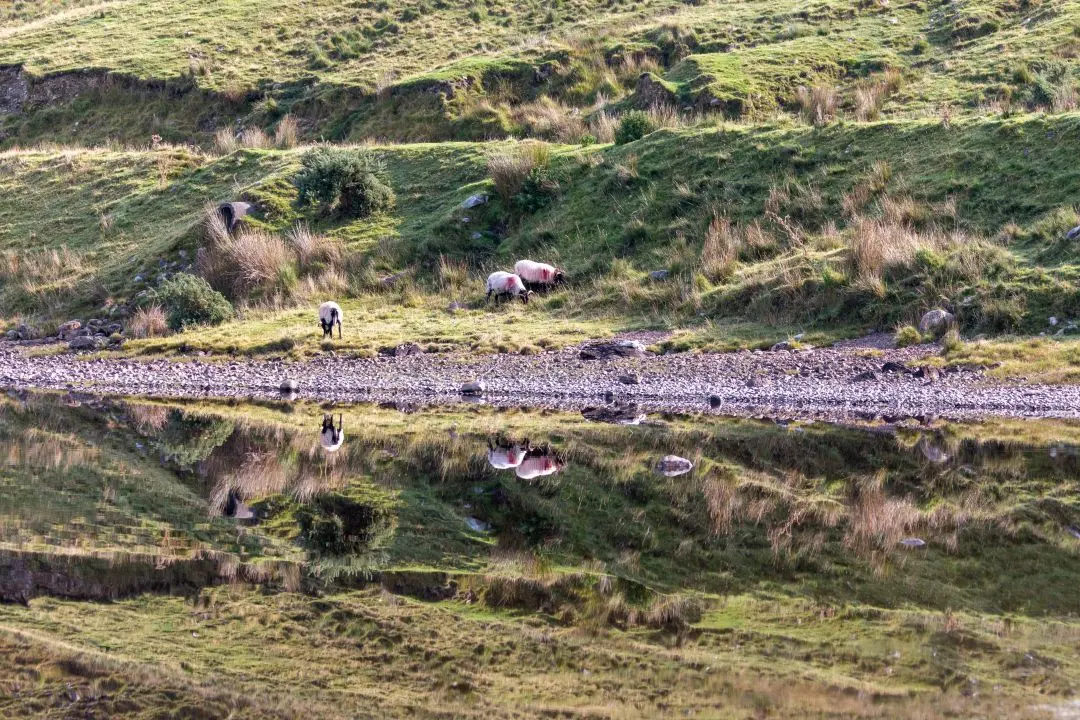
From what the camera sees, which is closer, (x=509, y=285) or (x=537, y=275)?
(x=509, y=285)

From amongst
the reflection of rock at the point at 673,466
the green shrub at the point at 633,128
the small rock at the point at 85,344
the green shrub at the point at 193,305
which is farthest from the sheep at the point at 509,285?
the reflection of rock at the point at 673,466

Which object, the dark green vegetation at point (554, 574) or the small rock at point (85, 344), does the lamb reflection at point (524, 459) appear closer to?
the dark green vegetation at point (554, 574)

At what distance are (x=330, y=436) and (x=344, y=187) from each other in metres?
12.4

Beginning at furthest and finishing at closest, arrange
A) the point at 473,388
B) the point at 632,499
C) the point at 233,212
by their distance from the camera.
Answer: the point at 233,212
the point at 473,388
the point at 632,499

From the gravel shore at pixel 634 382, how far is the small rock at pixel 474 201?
6082mm

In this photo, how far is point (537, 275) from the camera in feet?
80.3

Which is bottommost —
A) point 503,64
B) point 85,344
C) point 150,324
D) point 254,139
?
point 85,344

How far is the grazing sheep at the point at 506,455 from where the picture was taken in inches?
596

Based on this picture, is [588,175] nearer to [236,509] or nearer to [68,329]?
[68,329]

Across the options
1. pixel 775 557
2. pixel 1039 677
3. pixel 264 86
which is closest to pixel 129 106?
pixel 264 86

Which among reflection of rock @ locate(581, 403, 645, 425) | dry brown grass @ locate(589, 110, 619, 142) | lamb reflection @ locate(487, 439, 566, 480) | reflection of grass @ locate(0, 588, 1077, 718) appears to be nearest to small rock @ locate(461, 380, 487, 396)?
reflection of rock @ locate(581, 403, 645, 425)

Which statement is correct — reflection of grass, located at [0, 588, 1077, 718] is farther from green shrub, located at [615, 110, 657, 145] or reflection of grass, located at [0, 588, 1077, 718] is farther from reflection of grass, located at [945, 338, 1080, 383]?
green shrub, located at [615, 110, 657, 145]

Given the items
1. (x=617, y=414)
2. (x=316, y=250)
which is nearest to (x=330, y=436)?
(x=617, y=414)

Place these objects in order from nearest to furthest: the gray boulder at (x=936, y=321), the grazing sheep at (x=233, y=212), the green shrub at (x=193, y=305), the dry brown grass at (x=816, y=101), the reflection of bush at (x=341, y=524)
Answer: the reflection of bush at (x=341, y=524)
the gray boulder at (x=936, y=321)
the green shrub at (x=193, y=305)
the grazing sheep at (x=233, y=212)
the dry brown grass at (x=816, y=101)
